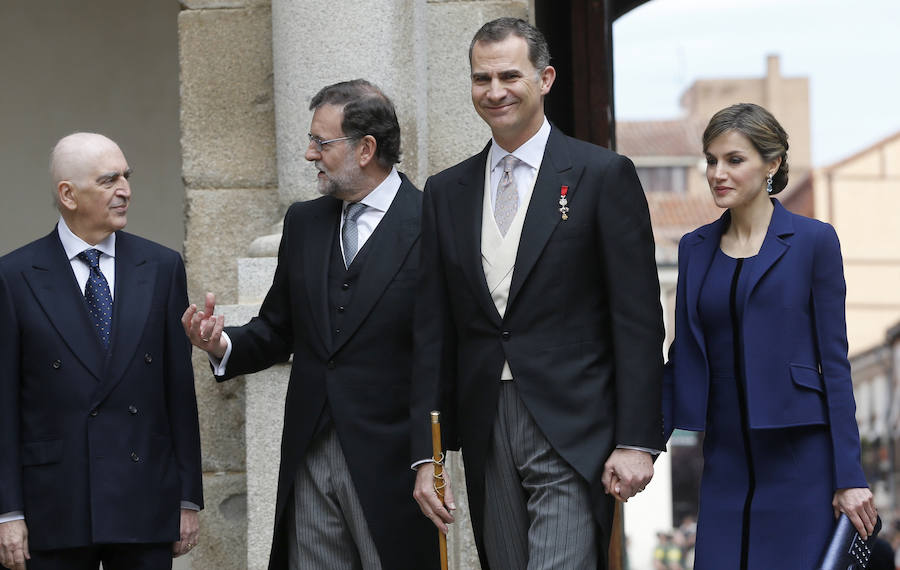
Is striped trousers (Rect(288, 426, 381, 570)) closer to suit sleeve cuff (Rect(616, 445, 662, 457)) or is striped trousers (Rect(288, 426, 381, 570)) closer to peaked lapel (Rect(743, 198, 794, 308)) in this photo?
suit sleeve cuff (Rect(616, 445, 662, 457))

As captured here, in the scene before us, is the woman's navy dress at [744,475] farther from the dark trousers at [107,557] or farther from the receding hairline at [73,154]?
the receding hairline at [73,154]

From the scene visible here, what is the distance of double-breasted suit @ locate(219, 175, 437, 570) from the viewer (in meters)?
4.31

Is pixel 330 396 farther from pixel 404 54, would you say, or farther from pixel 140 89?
pixel 140 89

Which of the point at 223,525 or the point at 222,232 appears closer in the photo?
the point at 223,525

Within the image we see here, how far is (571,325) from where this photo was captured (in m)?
3.97

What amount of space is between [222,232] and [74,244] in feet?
4.39

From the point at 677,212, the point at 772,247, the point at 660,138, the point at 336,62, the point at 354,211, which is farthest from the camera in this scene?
the point at 660,138

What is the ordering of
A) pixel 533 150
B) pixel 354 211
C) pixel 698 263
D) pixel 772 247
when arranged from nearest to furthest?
pixel 533 150 < pixel 772 247 < pixel 698 263 < pixel 354 211

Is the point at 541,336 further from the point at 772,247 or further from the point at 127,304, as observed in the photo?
the point at 127,304

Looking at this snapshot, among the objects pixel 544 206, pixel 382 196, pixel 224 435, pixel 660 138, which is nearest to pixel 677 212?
pixel 660 138

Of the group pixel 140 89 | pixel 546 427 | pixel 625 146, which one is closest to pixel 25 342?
pixel 546 427

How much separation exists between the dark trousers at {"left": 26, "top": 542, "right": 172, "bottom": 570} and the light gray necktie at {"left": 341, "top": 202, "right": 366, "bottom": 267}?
1.01 metres

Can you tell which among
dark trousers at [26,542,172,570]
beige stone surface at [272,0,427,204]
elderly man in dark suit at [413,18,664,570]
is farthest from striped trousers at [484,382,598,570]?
beige stone surface at [272,0,427,204]

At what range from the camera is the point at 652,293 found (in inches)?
156
